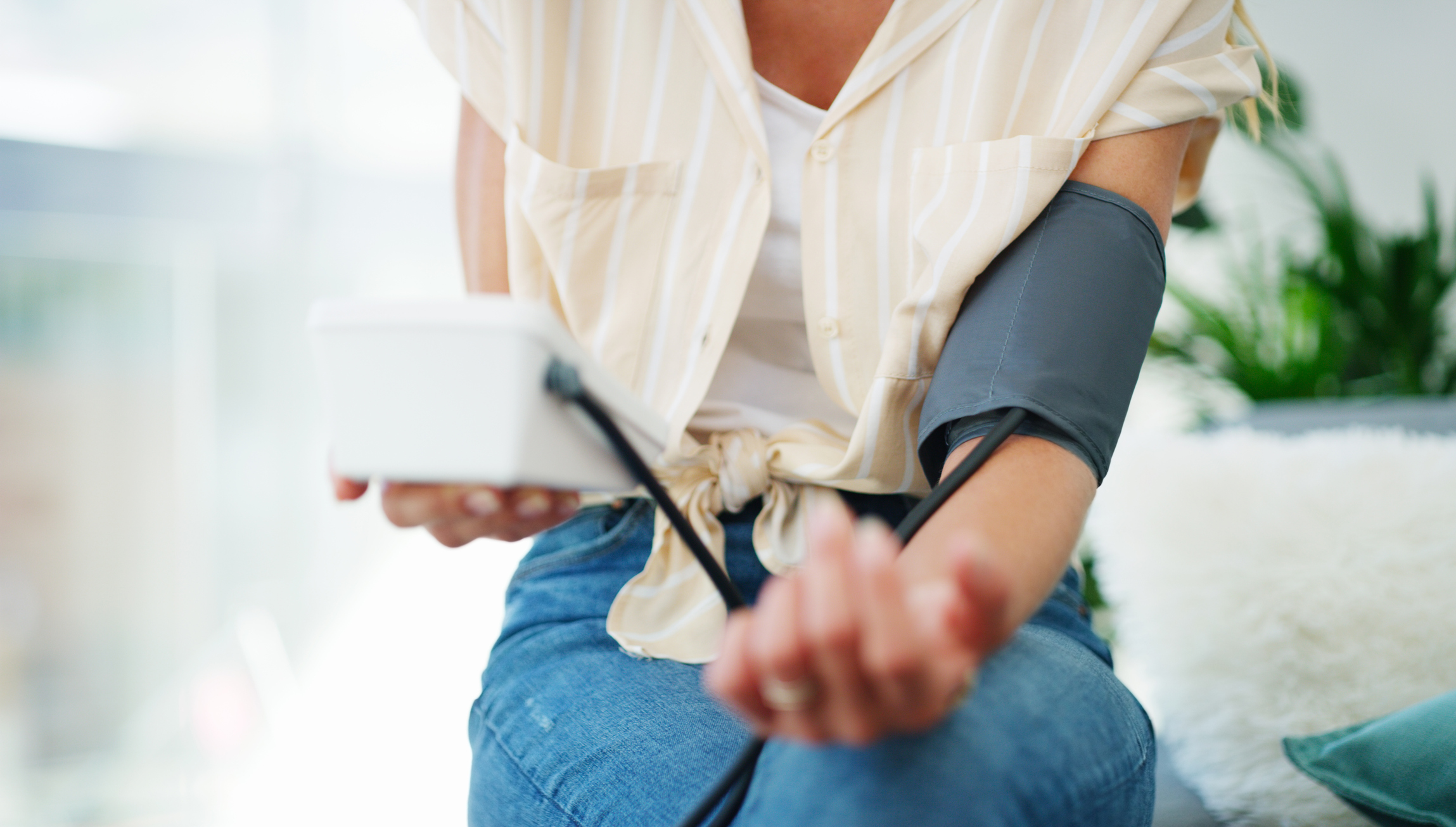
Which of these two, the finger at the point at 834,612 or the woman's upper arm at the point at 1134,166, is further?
the woman's upper arm at the point at 1134,166

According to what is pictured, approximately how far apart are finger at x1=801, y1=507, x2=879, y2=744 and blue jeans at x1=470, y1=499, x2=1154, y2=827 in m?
0.07

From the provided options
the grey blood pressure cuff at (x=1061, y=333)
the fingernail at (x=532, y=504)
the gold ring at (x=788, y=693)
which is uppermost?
the grey blood pressure cuff at (x=1061, y=333)

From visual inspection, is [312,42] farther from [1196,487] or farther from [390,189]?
[1196,487]

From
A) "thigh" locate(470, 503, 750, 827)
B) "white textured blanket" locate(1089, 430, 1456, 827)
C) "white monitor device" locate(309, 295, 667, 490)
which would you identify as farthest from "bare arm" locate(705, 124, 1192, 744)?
"white textured blanket" locate(1089, 430, 1456, 827)

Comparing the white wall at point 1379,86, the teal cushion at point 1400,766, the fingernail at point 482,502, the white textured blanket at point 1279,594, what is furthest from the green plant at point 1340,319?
the fingernail at point 482,502

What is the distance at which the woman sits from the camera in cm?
37

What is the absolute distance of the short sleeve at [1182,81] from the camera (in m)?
0.48

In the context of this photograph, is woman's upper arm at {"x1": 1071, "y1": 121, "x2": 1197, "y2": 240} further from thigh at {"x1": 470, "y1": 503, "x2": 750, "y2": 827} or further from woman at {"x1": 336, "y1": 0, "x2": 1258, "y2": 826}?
thigh at {"x1": 470, "y1": 503, "x2": 750, "y2": 827}

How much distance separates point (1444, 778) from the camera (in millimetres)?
560

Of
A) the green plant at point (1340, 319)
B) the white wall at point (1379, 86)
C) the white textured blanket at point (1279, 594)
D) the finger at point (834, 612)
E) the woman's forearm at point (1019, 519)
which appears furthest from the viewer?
the white wall at point (1379, 86)

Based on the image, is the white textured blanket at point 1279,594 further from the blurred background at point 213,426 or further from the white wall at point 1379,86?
the white wall at point 1379,86

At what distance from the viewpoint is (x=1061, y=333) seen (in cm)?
42

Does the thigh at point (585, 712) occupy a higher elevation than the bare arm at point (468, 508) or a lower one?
lower

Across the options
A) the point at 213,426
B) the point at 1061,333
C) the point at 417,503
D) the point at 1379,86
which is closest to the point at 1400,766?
the point at 1061,333
